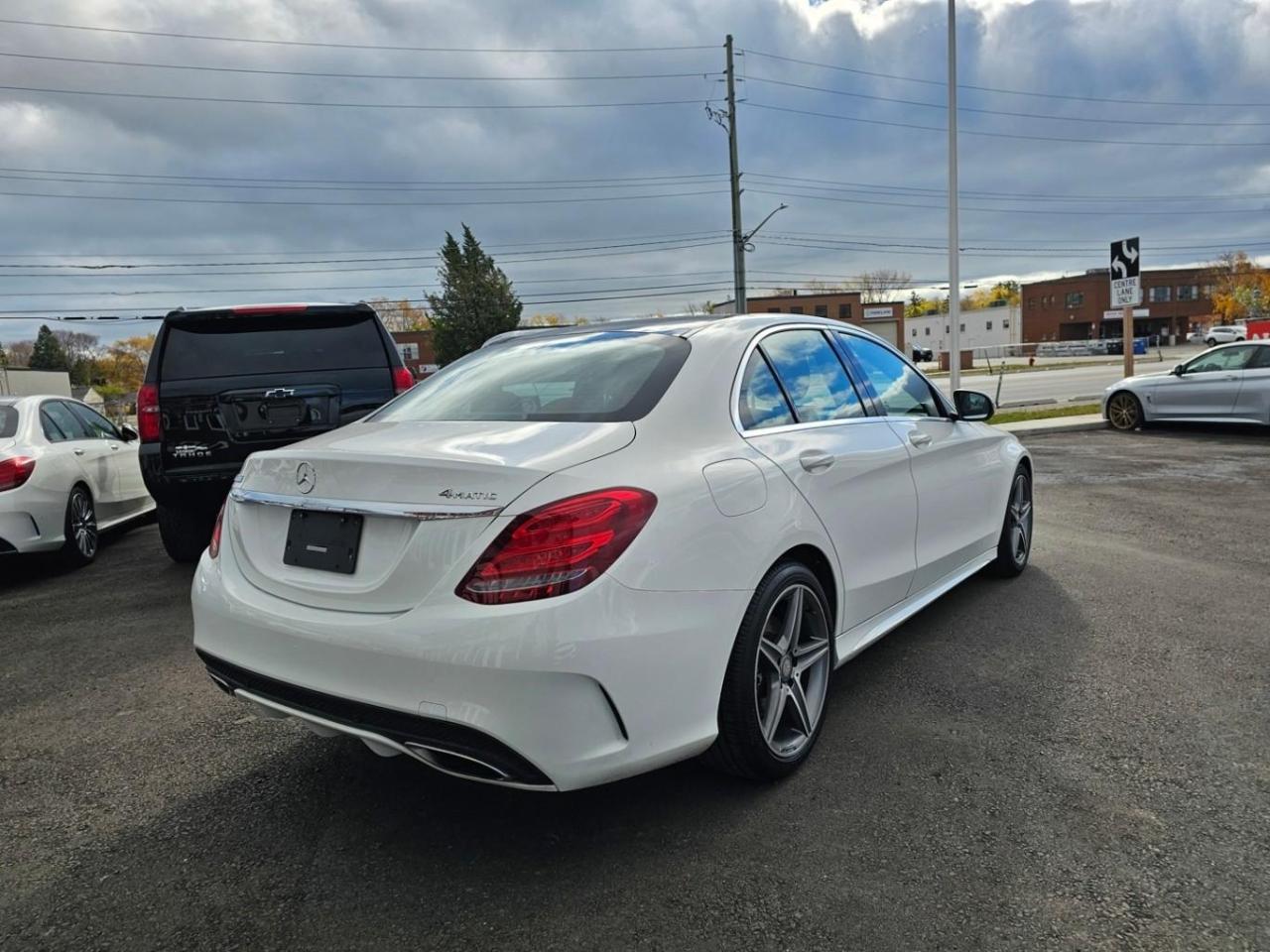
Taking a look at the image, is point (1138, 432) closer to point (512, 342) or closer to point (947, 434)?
point (947, 434)

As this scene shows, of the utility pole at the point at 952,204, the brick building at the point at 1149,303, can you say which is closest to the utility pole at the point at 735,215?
the utility pole at the point at 952,204

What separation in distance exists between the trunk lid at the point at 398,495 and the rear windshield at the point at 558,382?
0.52ft

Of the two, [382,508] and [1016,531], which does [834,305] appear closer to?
[1016,531]

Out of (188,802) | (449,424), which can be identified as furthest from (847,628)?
(188,802)

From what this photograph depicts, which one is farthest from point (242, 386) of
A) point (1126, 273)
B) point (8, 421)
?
point (1126, 273)

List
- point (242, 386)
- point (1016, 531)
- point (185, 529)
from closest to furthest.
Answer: point (1016, 531)
point (242, 386)
point (185, 529)

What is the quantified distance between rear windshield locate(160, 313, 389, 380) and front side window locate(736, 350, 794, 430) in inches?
137

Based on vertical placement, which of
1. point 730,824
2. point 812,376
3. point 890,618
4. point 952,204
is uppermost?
point 952,204

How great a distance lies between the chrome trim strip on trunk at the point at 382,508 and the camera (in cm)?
214

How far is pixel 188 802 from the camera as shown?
2746 millimetres

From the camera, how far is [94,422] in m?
7.51

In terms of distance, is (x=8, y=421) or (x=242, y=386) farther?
(x=8, y=421)

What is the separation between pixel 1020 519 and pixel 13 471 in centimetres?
672

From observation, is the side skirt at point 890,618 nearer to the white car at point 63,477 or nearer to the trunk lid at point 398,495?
the trunk lid at point 398,495
